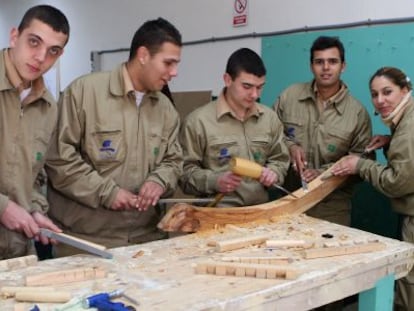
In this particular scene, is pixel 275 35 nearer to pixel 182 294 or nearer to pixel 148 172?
pixel 148 172

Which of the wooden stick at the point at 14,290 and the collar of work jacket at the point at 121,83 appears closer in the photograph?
the wooden stick at the point at 14,290

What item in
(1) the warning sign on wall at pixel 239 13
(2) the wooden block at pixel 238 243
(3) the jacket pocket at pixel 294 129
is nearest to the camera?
(2) the wooden block at pixel 238 243

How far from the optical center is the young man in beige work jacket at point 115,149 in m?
2.13

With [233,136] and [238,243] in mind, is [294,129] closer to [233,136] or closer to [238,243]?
[233,136]

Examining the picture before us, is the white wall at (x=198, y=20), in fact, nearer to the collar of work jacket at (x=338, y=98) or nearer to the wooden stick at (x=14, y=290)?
the collar of work jacket at (x=338, y=98)

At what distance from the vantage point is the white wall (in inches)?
140

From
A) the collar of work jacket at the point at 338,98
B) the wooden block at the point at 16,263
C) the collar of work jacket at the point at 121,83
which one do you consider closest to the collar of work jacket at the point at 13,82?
the collar of work jacket at the point at 121,83

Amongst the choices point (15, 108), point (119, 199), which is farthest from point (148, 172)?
point (15, 108)

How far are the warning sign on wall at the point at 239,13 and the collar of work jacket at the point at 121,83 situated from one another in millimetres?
2231

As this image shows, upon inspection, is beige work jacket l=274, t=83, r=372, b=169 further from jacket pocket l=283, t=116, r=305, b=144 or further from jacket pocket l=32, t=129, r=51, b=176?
jacket pocket l=32, t=129, r=51, b=176

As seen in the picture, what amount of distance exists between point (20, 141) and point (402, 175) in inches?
69.6

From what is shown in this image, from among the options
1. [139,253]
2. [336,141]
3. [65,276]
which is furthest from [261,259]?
[336,141]

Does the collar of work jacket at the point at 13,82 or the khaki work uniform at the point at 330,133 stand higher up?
the collar of work jacket at the point at 13,82

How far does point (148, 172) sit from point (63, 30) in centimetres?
76
